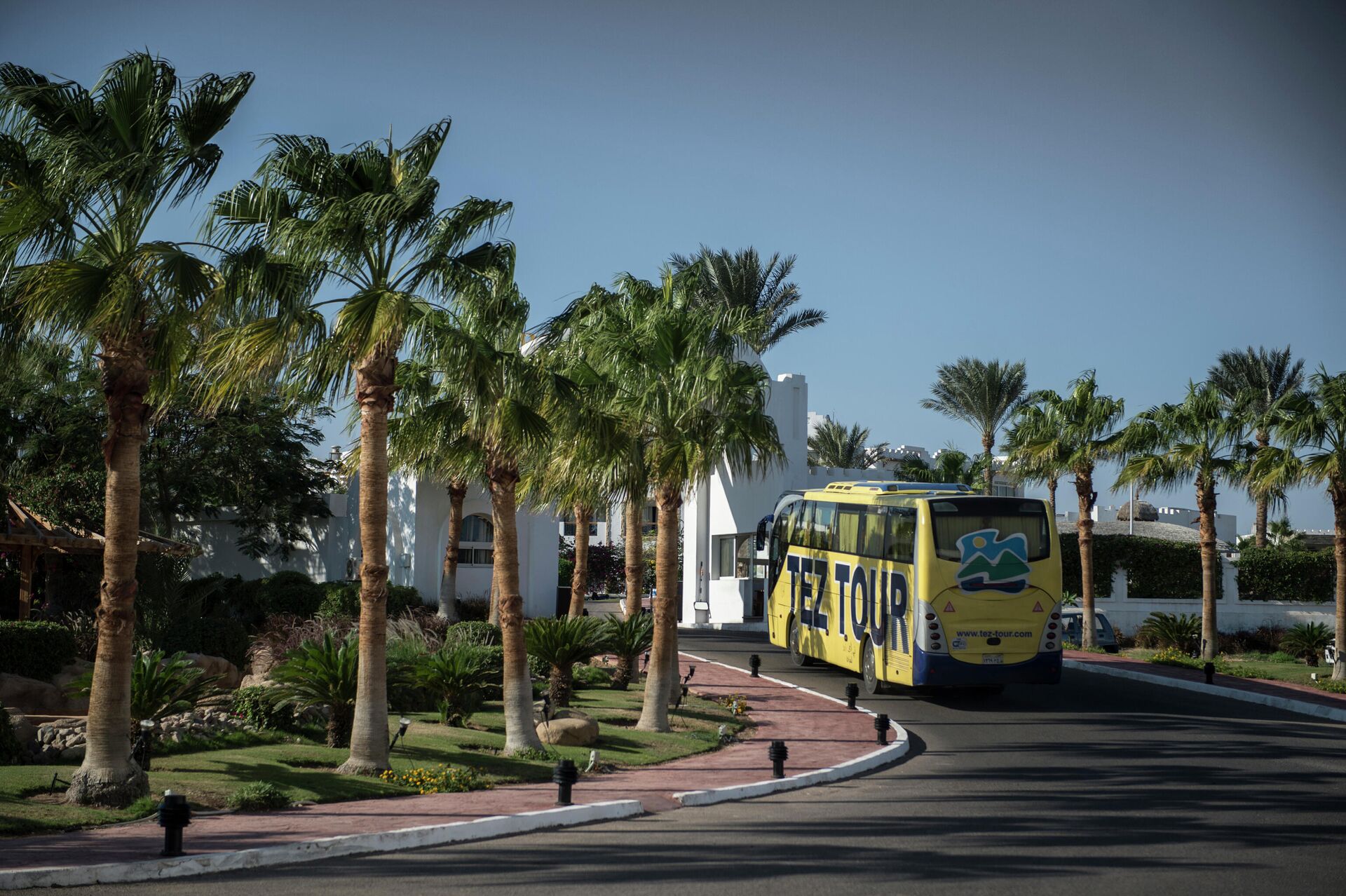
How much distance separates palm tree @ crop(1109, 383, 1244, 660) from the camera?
3250cm

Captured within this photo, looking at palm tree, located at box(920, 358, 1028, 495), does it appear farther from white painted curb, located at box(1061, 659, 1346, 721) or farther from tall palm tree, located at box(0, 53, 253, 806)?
tall palm tree, located at box(0, 53, 253, 806)

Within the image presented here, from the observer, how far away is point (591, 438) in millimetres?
17953

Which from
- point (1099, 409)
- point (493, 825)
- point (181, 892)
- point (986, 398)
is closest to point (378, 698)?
point (493, 825)

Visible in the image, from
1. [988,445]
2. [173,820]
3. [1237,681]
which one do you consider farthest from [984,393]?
[173,820]

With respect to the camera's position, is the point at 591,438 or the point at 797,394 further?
the point at 797,394

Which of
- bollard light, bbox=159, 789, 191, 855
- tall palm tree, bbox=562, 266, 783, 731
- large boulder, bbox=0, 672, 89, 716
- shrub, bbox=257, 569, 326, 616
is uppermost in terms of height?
tall palm tree, bbox=562, 266, 783, 731

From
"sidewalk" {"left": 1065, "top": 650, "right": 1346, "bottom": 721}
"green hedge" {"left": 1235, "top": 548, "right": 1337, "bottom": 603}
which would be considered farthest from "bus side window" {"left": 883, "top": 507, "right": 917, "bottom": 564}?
"green hedge" {"left": 1235, "top": 548, "right": 1337, "bottom": 603}

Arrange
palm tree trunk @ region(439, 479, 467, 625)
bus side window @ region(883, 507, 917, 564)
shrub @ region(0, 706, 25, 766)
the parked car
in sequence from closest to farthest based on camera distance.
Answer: shrub @ region(0, 706, 25, 766) < bus side window @ region(883, 507, 917, 564) < palm tree trunk @ region(439, 479, 467, 625) < the parked car

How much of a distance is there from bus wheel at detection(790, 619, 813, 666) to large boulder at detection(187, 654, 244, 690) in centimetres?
1277

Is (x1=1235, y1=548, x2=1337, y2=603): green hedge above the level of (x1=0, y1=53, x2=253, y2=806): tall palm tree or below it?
below

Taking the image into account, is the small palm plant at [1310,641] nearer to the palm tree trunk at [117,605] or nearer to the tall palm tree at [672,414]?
the tall palm tree at [672,414]

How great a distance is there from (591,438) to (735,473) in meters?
4.30

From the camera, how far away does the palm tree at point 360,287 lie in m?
13.3

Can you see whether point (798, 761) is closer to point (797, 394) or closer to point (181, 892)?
point (181, 892)
